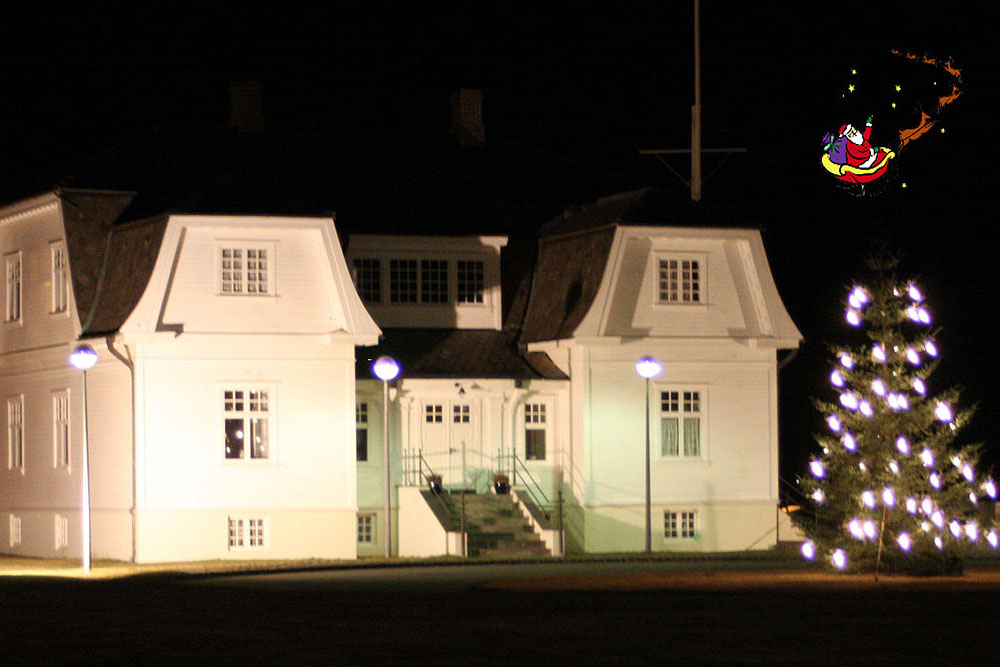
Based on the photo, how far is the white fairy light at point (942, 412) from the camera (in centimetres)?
3019

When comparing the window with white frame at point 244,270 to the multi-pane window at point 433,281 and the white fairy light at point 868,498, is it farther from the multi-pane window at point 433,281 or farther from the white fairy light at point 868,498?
the white fairy light at point 868,498

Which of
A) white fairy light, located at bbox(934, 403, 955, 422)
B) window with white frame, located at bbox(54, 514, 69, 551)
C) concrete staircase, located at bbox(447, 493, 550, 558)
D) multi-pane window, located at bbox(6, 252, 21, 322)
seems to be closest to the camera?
white fairy light, located at bbox(934, 403, 955, 422)

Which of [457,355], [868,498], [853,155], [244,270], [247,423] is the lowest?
[868,498]

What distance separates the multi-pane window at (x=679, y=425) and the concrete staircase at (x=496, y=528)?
3544 mm

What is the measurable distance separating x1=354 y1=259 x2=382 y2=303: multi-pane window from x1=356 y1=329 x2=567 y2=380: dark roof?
31.2 inches

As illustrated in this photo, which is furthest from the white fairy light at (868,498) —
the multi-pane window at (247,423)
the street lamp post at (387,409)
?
the multi-pane window at (247,423)

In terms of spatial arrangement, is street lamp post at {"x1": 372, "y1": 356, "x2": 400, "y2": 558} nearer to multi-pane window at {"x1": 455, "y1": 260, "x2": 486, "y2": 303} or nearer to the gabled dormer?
the gabled dormer

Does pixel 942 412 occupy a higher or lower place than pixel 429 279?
lower

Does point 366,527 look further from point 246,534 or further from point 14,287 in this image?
point 14,287

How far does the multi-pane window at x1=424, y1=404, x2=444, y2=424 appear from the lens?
41.7 metres

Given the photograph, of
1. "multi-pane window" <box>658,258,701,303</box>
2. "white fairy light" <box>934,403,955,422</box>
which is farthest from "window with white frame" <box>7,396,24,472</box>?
"white fairy light" <box>934,403,955,422</box>

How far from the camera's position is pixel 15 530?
43.9 m

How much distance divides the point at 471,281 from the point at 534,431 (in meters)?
3.47

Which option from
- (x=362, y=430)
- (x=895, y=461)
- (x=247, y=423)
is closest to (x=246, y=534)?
(x=247, y=423)
